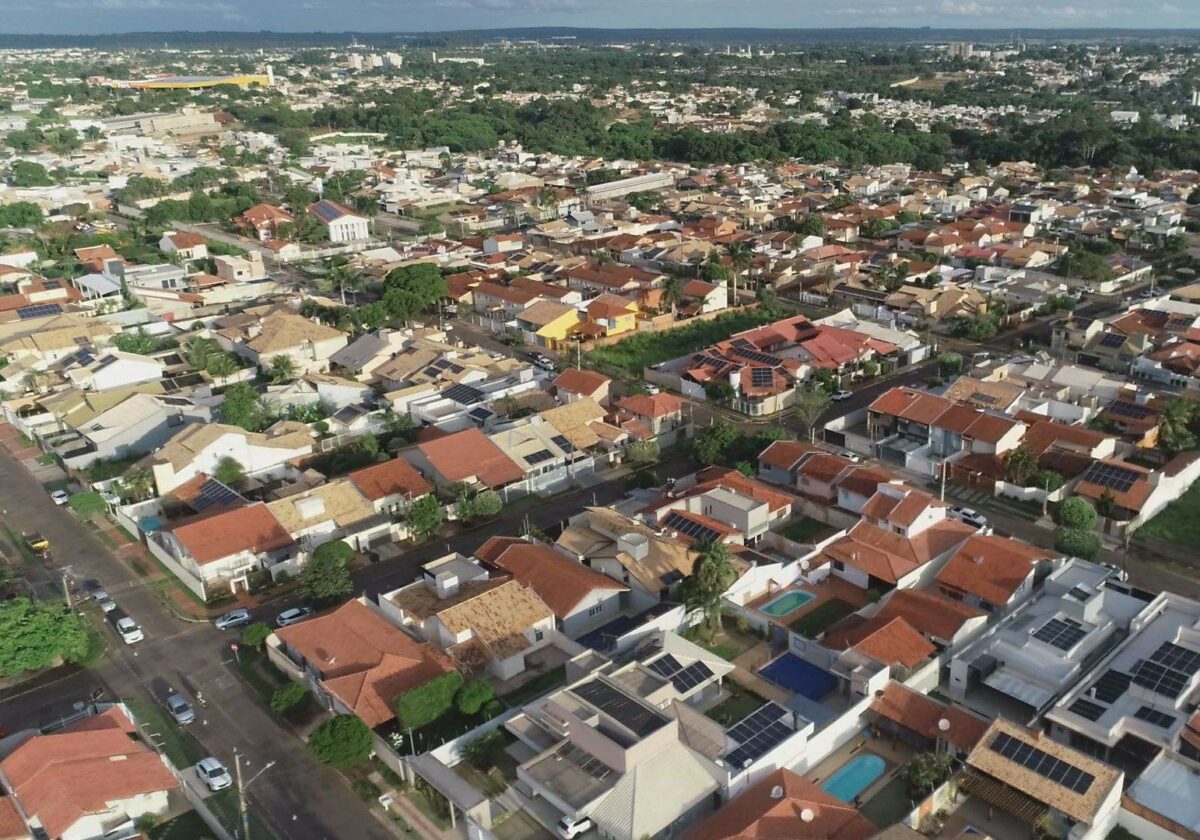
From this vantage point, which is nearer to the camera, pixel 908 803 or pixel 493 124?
pixel 908 803

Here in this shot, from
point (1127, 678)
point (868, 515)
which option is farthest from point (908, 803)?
point (868, 515)

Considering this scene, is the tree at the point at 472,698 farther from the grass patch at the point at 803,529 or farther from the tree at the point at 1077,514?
the tree at the point at 1077,514

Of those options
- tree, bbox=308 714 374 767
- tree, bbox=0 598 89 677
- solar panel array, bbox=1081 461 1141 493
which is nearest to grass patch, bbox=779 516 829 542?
solar panel array, bbox=1081 461 1141 493

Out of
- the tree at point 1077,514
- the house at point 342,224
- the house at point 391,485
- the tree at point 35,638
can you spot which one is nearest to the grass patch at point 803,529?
the tree at point 1077,514

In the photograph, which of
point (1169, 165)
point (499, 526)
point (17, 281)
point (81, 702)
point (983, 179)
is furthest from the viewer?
point (1169, 165)

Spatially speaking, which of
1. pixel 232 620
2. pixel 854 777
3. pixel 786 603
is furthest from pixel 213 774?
pixel 786 603

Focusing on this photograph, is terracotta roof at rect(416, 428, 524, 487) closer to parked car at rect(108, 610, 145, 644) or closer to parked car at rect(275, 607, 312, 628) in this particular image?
parked car at rect(275, 607, 312, 628)

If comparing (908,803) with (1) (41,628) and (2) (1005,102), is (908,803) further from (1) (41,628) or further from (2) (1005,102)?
(2) (1005,102)

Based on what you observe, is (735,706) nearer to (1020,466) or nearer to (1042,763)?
(1042,763)
